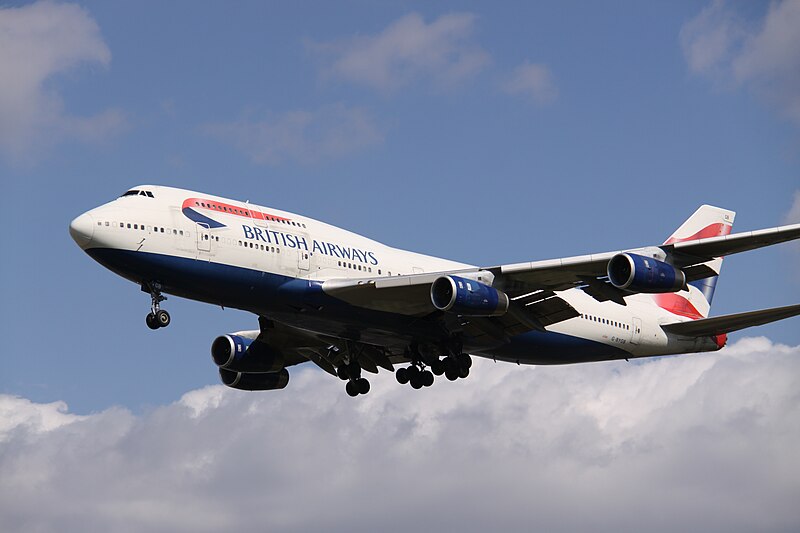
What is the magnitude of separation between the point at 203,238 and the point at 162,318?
312 cm

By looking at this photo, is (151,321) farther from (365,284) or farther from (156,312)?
(365,284)

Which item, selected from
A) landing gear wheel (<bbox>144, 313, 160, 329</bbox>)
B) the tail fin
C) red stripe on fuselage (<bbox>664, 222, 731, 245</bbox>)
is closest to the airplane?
landing gear wheel (<bbox>144, 313, 160, 329</bbox>)

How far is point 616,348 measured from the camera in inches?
2104

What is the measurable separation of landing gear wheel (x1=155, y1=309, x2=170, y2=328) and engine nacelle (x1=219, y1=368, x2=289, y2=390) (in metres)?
12.1

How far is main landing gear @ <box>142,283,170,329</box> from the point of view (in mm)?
42531

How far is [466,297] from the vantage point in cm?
4338

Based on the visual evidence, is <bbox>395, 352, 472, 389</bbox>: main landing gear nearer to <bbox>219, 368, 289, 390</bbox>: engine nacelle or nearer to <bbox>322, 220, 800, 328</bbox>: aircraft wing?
<bbox>322, 220, 800, 328</bbox>: aircraft wing

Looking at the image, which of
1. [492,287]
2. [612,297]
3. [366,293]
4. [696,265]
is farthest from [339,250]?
[696,265]

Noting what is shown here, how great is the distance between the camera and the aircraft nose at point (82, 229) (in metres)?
41.6

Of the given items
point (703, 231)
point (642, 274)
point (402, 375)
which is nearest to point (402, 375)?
point (402, 375)

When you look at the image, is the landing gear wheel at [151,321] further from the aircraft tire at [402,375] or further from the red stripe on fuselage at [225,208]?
the aircraft tire at [402,375]

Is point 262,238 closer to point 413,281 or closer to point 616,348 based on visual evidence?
point 413,281

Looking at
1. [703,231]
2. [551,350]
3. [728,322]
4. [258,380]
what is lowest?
[551,350]

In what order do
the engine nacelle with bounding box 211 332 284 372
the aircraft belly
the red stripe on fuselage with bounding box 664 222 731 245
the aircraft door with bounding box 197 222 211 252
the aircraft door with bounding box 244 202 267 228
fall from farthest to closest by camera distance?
the red stripe on fuselage with bounding box 664 222 731 245
the engine nacelle with bounding box 211 332 284 372
the aircraft belly
the aircraft door with bounding box 244 202 267 228
the aircraft door with bounding box 197 222 211 252
